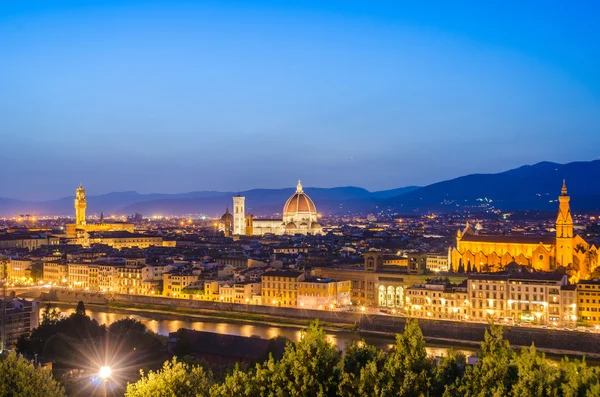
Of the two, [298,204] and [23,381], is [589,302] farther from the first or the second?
[298,204]

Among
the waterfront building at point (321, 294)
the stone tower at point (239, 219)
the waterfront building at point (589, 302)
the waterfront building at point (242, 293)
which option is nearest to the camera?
the waterfront building at point (589, 302)

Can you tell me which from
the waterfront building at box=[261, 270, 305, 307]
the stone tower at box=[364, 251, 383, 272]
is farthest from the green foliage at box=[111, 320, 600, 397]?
the stone tower at box=[364, 251, 383, 272]

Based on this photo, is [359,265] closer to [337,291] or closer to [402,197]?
[337,291]

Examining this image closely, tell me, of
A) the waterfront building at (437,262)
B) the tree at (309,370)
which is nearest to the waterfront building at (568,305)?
the waterfront building at (437,262)

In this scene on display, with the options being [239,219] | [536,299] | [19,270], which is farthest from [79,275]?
[239,219]

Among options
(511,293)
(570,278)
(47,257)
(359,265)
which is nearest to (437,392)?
(511,293)

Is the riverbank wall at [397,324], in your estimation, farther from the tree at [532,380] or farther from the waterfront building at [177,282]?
the tree at [532,380]
